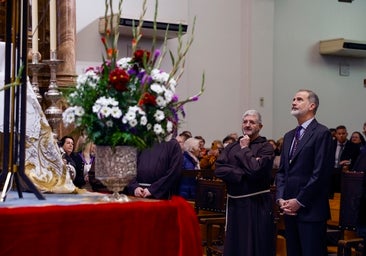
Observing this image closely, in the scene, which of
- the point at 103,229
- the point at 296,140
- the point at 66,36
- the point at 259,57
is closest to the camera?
the point at 103,229

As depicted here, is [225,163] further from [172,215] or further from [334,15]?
[334,15]

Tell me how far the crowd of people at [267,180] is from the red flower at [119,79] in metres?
2.19

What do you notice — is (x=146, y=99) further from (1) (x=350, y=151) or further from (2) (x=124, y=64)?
(1) (x=350, y=151)

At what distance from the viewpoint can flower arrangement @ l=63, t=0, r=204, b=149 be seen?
3.10m

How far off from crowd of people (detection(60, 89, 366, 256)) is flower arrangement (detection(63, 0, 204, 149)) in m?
2.09

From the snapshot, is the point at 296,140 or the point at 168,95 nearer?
the point at 168,95

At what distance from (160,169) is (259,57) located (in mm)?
9382

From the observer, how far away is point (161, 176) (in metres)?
5.77

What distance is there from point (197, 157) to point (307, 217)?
4974mm

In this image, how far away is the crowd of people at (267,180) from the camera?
5781mm

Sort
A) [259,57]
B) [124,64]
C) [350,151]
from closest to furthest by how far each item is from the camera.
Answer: [124,64] < [350,151] < [259,57]

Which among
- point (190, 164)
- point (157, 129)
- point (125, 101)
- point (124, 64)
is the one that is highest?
point (124, 64)

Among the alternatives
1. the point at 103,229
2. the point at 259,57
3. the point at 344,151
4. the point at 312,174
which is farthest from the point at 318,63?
the point at 103,229

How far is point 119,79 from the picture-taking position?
3.09 metres
